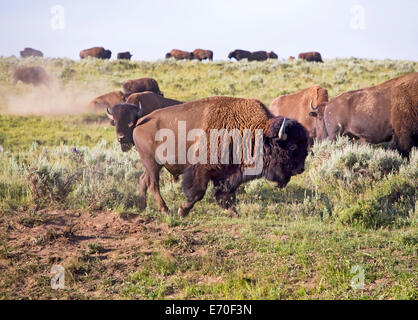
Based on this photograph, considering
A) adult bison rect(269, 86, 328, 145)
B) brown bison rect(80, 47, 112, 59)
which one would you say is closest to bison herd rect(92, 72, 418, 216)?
adult bison rect(269, 86, 328, 145)

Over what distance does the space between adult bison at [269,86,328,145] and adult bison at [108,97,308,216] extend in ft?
18.3

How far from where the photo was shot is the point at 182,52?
48.1 m

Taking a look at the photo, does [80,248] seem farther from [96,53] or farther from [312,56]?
[96,53]

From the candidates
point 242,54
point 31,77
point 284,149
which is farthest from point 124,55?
point 284,149

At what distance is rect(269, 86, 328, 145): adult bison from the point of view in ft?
38.1

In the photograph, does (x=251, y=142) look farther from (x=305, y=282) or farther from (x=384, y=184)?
(x=384, y=184)

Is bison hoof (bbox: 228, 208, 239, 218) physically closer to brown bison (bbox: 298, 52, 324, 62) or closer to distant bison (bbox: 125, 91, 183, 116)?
distant bison (bbox: 125, 91, 183, 116)

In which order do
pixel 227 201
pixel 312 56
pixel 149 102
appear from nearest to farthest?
pixel 227 201, pixel 149 102, pixel 312 56

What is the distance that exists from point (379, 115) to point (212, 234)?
5.80 metres

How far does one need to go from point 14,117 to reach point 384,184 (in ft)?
47.8

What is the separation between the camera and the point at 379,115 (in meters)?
9.41

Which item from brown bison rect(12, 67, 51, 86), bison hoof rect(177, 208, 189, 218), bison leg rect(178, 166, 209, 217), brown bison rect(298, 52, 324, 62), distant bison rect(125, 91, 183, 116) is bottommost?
bison hoof rect(177, 208, 189, 218)

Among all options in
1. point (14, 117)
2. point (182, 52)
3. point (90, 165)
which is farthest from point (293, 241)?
Result: point (182, 52)

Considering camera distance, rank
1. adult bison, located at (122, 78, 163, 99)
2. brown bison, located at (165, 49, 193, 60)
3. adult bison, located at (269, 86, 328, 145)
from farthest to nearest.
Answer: brown bison, located at (165, 49, 193, 60) < adult bison, located at (122, 78, 163, 99) < adult bison, located at (269, 86, 328, 145)
